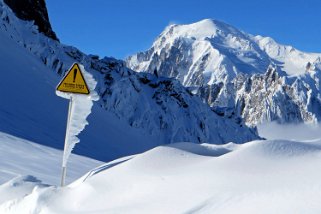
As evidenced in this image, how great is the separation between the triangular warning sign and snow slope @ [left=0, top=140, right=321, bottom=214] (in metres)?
1.75

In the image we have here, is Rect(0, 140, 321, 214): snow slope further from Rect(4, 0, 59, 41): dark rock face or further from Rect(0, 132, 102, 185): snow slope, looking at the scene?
Rect(4, 0, 59, 41): dark rock face

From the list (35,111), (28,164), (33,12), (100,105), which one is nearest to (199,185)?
(28,164)

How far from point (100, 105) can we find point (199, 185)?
161 feet

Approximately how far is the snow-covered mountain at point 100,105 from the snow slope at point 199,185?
10.6 m

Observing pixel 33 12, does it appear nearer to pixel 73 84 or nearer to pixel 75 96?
pixel 75 96

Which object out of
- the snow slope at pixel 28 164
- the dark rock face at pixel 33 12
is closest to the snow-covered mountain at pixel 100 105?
the snow slope at pixel 28 164

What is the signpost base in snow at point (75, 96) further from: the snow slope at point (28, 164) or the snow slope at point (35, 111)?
the snow slope at point (35, 111)

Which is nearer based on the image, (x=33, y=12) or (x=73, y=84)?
(x=73, y=84)

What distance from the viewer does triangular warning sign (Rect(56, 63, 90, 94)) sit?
23.8ft

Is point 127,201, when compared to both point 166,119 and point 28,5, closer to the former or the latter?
point 28,5

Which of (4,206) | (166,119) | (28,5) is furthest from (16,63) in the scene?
(166,119)

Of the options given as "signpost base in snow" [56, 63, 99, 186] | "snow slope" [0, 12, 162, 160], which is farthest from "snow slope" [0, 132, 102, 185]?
"snow slope" [0, 12, 162, 160]

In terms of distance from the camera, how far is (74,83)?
737 cm

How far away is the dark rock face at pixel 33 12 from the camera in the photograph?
186 ft
